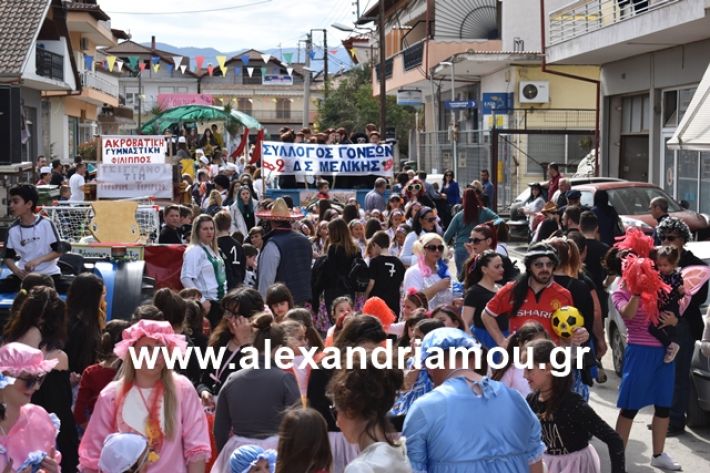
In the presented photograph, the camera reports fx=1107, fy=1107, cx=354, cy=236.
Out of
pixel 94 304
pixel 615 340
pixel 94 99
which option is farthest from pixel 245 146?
pixel 94 304

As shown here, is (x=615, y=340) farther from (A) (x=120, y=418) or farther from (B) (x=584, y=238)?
(A) (x=120, y=418)

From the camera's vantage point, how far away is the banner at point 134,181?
1800 centimetres

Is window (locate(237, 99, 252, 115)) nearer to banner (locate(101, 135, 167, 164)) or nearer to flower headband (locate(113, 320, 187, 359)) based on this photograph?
banner (locate(101, 135, 167, 164))

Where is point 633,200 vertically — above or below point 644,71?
below

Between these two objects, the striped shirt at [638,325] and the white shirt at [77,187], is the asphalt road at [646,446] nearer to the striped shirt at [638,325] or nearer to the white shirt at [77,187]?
the striped shirt at [638,325]

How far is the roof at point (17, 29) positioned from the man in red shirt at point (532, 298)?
22747mm

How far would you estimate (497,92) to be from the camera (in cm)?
3609

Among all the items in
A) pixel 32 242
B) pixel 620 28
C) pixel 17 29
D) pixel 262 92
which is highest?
pixel 262 92

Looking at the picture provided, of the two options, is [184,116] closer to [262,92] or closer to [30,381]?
[30,381]

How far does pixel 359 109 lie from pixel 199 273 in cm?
4981

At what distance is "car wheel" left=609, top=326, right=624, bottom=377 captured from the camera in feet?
37.0

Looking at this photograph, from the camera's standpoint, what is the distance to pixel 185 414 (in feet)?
17.7

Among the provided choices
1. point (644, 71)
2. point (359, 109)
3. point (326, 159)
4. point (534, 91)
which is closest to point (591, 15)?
point (644, 71)

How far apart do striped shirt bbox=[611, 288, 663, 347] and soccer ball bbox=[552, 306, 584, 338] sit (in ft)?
2.49
